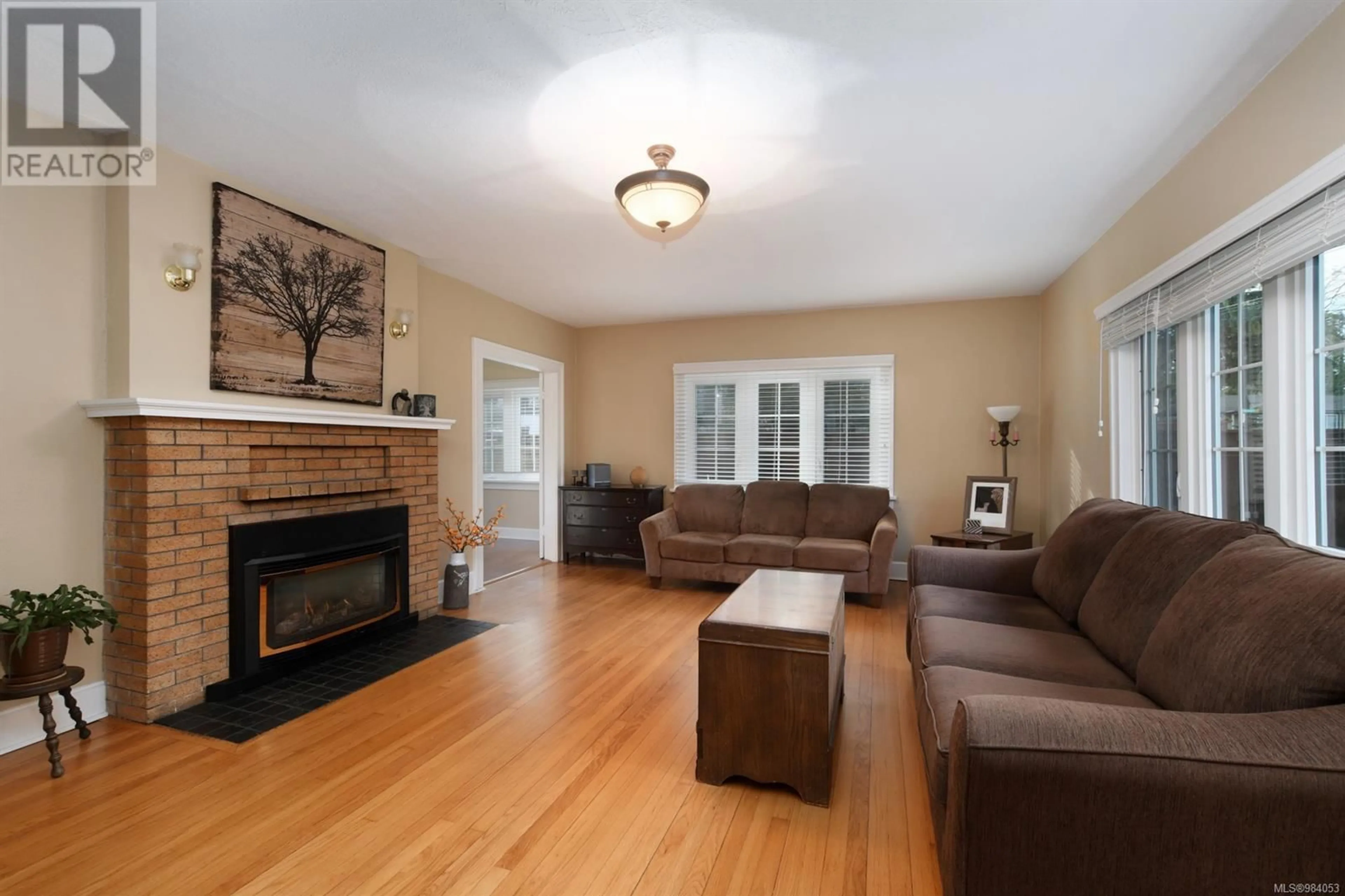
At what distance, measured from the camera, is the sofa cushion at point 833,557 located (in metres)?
4.51

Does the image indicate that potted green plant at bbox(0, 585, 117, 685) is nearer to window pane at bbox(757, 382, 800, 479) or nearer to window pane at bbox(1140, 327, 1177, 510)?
window pane at bbox(757, 382, 800, 479)

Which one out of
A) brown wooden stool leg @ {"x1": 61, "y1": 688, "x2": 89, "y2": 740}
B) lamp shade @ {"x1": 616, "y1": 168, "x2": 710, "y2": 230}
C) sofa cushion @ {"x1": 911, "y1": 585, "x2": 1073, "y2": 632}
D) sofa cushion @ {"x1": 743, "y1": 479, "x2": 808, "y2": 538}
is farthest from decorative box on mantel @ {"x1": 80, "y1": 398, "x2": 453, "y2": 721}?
sofa cushion @ {"x1": 743, "y1": 479, "x2": 808, "y2": 538}

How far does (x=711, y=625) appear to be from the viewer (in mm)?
2107

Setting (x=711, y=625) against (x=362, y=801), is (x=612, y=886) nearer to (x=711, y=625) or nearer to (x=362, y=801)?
(x=711, y=625)

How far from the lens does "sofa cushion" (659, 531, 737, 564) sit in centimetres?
491

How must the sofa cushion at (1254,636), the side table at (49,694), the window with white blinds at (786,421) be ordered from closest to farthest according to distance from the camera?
the sofa cushion at (1254,636) < the side table at (49,694) < the window with white blinds at (786,421)

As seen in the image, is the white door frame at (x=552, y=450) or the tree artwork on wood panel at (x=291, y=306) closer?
the tree artwork on wood panel at (x=291, y=306)

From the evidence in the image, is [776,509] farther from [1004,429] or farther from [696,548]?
[1004,429]

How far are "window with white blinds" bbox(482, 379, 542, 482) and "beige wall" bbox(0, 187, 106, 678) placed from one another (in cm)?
525

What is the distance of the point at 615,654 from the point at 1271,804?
283 cm

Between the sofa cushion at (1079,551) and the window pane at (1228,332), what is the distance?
75 centimetres

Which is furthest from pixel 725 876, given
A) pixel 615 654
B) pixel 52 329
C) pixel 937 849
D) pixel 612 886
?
pixel 52 329

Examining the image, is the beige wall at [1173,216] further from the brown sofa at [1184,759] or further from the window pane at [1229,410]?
the brown sofa at [1184,759]

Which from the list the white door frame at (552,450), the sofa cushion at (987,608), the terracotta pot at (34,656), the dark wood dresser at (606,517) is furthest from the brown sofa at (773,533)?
the terracotta pot at (34,656)
